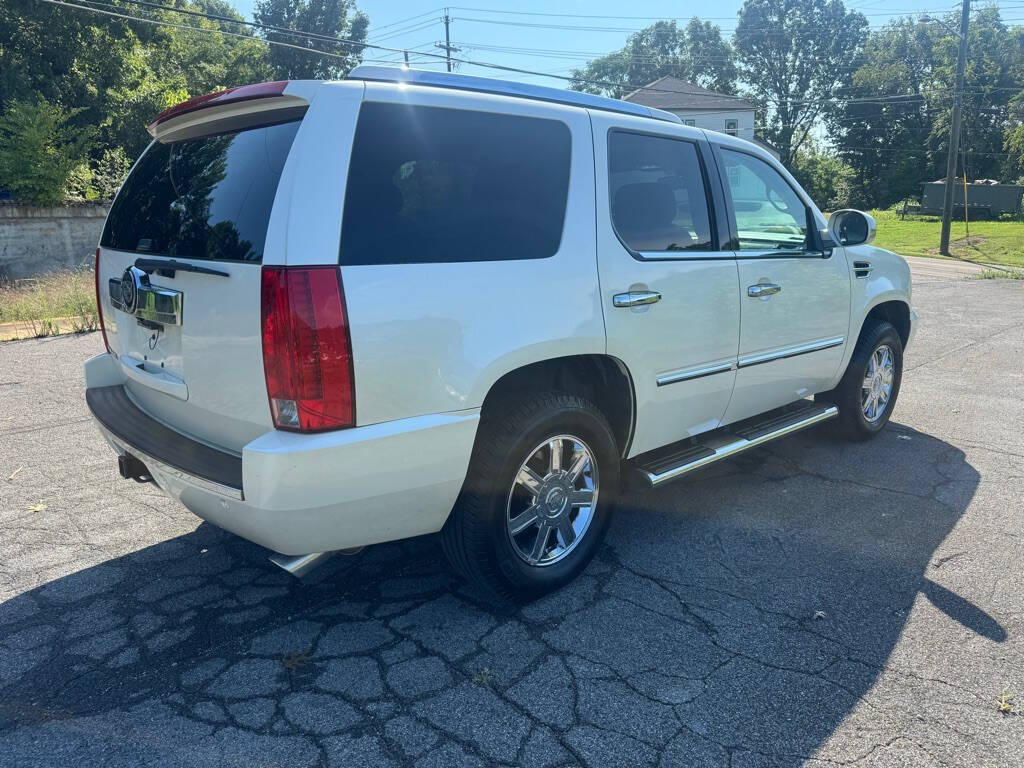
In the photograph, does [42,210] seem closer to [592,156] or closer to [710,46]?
[592,156]

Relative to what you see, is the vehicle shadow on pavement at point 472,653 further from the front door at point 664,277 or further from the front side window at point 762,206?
the front side window at point 762,206

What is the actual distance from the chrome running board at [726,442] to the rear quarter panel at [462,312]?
0.82 meters

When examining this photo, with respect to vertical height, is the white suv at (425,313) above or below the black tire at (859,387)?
above

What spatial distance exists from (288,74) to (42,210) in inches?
1295

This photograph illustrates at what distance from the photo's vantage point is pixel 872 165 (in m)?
60.9

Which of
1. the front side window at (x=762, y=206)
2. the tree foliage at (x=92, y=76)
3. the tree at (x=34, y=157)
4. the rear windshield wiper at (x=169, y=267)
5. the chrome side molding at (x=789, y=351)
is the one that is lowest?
the chrome side molding at (x=789, y=351)

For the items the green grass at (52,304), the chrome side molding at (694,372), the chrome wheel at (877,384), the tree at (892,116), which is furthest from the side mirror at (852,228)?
the tree at (892,116)

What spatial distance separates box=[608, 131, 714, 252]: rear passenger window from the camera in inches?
135

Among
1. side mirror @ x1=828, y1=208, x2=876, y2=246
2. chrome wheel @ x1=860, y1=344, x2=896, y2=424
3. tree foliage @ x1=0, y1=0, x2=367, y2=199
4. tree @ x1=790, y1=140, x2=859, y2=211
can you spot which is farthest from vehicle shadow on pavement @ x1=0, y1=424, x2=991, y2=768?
tree @ x1=790, y1=140, x2=859, y2=211

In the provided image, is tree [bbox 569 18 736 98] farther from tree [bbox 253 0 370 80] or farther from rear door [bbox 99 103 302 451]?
rear door [bbox 99 103 302 451]

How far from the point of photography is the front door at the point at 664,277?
10.9 feet

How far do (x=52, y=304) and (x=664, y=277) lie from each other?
11.0 metres

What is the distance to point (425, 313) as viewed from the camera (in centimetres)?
262

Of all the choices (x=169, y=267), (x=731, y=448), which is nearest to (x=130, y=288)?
(x=169, y=267)
